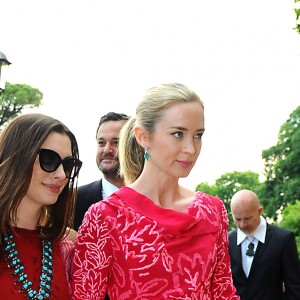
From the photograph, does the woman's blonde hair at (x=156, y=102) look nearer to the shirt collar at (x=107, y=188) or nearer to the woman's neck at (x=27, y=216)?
the woman's neck at (x=27, y=216)

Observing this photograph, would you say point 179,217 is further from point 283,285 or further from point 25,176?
point 283,285

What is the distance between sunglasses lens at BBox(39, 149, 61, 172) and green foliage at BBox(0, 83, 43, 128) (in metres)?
48.2

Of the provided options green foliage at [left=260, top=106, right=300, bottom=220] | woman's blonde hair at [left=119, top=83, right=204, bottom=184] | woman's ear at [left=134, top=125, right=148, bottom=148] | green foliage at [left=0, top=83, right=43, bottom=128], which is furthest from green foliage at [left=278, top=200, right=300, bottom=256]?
woman's ear at [left=134, top=125, right=148, bottom=148]

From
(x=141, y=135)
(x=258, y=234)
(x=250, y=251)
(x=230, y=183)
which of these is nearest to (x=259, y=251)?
(x=250, y=251)

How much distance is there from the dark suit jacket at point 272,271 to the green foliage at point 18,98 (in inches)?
1714

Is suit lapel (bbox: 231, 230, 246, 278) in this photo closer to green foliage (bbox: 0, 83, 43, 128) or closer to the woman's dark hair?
the woman's dark hair

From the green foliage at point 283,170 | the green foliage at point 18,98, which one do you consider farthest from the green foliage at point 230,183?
the green foliage at point 283,170

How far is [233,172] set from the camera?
257 ft

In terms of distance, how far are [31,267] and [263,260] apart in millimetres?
5447

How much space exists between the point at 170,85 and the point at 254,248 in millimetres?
5393

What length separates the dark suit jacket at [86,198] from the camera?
19.1 feet

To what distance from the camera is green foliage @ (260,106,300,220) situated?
39438mm

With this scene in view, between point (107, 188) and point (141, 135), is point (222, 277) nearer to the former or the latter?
point (141, 135)

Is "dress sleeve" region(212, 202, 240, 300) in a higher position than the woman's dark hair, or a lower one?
lower
